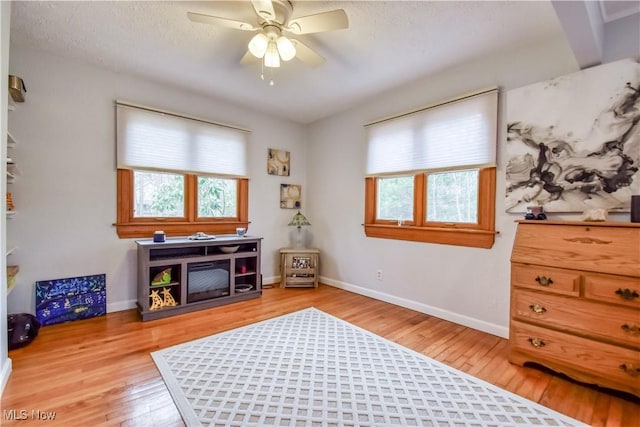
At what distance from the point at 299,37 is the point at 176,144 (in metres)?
2.00

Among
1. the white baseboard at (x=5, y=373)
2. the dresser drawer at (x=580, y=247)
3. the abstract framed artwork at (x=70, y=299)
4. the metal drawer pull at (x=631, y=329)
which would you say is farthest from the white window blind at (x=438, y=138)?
the white baseboard at (x=5, y=373)

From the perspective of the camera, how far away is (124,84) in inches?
122

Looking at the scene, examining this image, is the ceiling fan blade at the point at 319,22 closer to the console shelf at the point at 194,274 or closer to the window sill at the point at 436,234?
the window sill at the point at 436,234

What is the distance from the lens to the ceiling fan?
5.91ft

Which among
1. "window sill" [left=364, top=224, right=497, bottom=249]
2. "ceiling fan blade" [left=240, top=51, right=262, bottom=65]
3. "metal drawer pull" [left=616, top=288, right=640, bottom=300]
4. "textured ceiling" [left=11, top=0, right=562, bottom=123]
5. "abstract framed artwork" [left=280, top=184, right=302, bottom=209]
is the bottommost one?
"metal drawer pull" [left=616, top=288, right=640, bottom=300]

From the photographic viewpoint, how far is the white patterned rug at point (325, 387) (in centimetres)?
155

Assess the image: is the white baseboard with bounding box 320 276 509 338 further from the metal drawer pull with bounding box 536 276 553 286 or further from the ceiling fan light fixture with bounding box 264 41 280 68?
the ceiling fan light fixture with bounding box 264 41 280 68

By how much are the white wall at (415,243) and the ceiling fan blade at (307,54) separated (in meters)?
1.45

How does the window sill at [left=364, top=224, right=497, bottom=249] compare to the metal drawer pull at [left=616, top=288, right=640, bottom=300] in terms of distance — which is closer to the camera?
the metal drawer pull at [left=616, top=288, right=640, bottom=300]

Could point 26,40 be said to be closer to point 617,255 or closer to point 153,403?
point 153,403

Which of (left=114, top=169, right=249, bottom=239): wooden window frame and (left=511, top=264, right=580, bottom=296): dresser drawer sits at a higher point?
(left=114, top=169, right=249, bottom=239): wooden window frame

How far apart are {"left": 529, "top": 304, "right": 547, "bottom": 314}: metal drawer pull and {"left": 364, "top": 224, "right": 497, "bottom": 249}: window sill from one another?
2.36ft

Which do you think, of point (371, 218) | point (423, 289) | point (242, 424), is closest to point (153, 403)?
point (242, 424)

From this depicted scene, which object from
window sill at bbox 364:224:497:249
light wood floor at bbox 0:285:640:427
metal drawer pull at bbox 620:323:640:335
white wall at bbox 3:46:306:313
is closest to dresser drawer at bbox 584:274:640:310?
metal drawer pull at bbox 620:323:640:335
